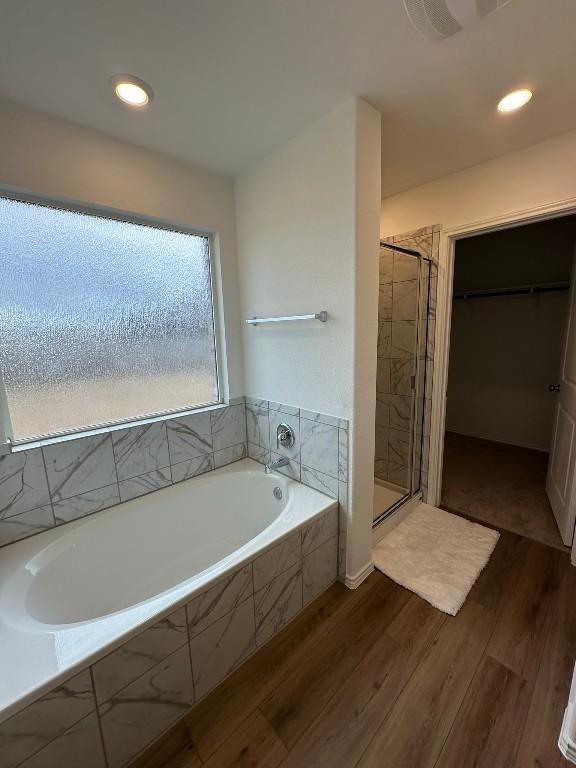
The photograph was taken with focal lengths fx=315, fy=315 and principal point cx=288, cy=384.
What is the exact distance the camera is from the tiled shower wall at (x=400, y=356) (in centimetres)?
227

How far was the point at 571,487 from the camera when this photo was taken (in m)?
1.93

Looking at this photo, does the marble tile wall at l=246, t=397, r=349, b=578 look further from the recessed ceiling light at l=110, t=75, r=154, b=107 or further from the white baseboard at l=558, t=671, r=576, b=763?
the recessed ceiling light at l=110, t=75, r=154, b=107

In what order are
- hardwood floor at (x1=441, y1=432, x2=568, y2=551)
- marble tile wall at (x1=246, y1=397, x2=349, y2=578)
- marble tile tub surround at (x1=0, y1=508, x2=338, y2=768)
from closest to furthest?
marble tile tub surround at (x1=0, y1=508, x2=338, y2=768), marble tile wall at (x1=246, y1=397, x2=349, y2=578), hardwood floor at (x1=441, y1=432, x2=568, y2=551)

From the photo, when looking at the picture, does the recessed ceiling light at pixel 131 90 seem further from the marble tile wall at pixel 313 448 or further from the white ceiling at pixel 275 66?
the marble tile wall at pixel 313 448

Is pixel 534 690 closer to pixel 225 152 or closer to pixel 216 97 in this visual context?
pixel 216 97

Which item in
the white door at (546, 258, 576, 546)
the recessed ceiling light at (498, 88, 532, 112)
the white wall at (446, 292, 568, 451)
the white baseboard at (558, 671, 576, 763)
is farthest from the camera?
the white wall at (446, 292, 568, 451)

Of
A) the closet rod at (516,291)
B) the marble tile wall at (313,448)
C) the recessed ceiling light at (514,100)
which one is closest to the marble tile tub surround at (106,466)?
the marble tile wall at (313,448)

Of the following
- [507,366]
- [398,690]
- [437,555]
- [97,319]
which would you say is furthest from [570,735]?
[507,366]

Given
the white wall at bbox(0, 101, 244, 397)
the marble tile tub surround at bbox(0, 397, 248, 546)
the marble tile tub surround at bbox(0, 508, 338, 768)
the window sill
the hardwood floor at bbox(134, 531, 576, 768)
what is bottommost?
the hardwood floor at bbox(134, 531, 576, 768)

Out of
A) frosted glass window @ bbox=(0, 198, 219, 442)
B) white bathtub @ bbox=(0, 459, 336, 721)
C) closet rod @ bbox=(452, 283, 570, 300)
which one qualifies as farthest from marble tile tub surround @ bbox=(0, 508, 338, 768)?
closet rod @ bbox=(452, 283, 570, 300)

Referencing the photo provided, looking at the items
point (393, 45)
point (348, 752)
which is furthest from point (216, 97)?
point (348, 752)

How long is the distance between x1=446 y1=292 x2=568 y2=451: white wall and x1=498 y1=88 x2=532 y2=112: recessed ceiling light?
8.10 feet

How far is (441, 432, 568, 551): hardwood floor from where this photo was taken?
2.23m

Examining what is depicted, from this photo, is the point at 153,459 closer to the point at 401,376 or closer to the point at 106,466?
the point at 106,466
